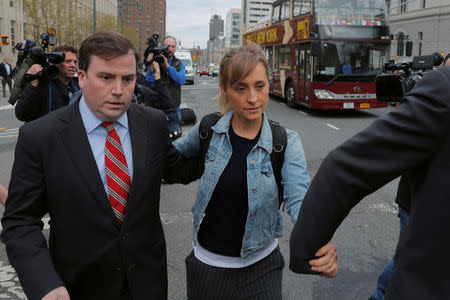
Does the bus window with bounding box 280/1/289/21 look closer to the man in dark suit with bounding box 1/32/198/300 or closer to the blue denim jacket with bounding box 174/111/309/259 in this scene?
the blue denim jacket with bounding box 174/111/309/259

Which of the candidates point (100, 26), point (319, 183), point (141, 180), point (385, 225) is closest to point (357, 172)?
point (319, 183)

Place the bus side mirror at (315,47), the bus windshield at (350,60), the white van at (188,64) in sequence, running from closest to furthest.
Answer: the bus side mirror at (315,47), the bus windshield at (350,60), the white van at (188,64)

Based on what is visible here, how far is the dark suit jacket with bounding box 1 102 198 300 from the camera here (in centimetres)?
179

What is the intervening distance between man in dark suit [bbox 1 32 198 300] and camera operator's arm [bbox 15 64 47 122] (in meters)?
2.88

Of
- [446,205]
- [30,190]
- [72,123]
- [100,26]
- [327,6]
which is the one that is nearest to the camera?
[446,205]

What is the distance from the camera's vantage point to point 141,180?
1.96 metres

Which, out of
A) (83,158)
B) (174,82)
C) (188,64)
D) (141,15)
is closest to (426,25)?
(188,64)

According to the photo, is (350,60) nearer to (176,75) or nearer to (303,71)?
(303,71)

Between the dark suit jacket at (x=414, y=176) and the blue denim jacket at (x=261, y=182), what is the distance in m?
0.94

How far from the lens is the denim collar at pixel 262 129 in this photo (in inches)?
82.9

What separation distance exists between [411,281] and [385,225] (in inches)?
170

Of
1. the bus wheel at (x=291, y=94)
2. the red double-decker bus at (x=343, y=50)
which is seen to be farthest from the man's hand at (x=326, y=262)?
the bus wheel at (x=291, y=94)

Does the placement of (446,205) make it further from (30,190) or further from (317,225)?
(30,190)

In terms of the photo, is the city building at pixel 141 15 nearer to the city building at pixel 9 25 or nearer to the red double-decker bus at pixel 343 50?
the city building at pixel 9 25
